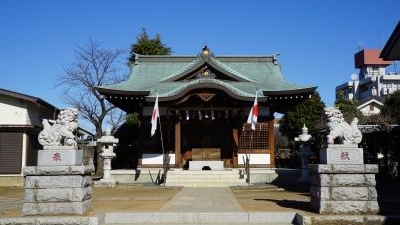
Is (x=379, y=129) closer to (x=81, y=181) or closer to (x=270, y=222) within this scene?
(x=270, y=222)

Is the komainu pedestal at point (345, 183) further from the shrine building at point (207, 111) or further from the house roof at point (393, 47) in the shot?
the shrine building at point (207, 111)

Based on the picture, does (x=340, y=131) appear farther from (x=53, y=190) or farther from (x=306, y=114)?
(x=306, y=114)

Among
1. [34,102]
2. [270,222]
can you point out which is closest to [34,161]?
[34,102]

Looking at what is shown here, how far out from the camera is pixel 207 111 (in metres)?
23.0

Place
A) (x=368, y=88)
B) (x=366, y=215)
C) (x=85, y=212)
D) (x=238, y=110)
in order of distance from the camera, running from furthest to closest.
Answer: (x=368, y=88) < (x=238, y=110) < (x=85, y=212) < (x=366, y=215)

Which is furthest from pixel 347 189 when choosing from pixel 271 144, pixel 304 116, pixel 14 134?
pixel 304 116

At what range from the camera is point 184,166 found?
78.4 feet

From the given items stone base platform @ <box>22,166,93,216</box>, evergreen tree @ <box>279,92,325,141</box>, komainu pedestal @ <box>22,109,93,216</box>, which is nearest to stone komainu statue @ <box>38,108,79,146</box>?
komainu pedestal @ <box>22,109,93,216</box>

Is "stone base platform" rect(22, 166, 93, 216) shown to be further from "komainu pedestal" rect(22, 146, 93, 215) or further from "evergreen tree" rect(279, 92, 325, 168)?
"evergreen tree" rect(279, 92, 325, 168)

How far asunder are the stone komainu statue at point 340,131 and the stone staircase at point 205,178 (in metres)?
11.1

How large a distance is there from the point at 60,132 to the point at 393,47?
533 inches

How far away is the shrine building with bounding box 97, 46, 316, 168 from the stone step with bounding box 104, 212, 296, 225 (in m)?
12.4

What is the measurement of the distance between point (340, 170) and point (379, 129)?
44.5ft

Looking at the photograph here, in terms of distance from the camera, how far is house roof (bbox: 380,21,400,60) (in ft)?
52.9
